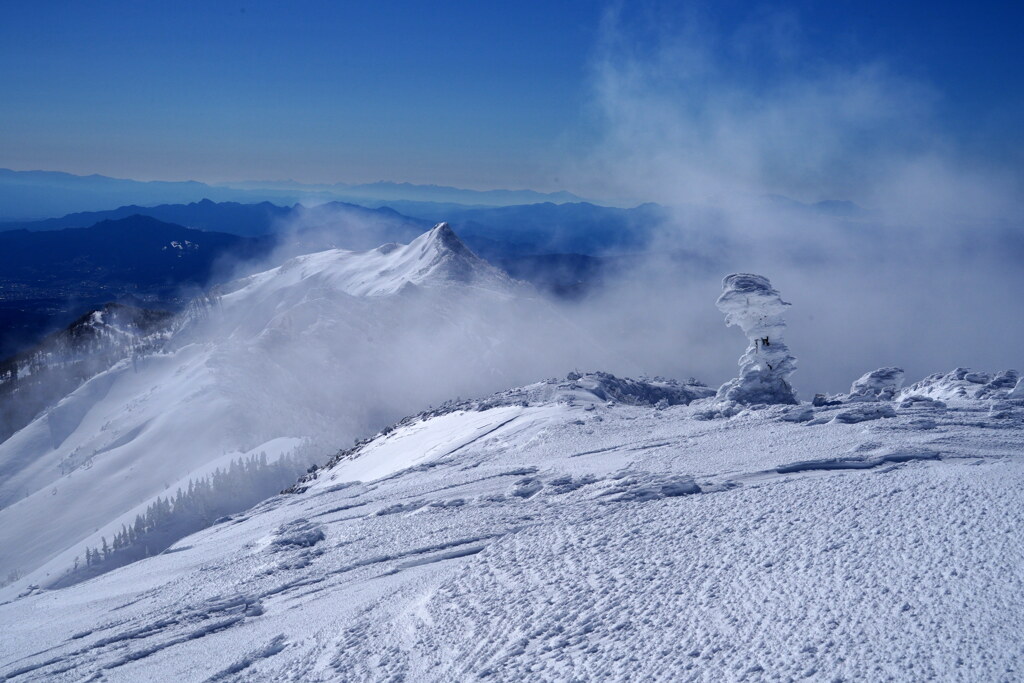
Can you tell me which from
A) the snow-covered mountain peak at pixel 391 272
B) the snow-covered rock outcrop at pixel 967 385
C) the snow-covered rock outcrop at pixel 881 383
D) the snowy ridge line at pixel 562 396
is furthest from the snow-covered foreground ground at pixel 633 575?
the snow-covered mountain peak at pixel 391 272

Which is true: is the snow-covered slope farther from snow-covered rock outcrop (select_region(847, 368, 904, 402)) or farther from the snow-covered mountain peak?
snow-covered rock outcrop (select_region(847, 368, 904, 402))

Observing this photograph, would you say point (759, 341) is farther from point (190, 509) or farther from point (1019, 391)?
point (190, 509)

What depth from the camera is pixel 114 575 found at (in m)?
19.4

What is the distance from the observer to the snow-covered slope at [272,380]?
42375 millimetres

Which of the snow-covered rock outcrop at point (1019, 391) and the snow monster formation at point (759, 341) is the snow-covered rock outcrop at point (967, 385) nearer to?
the snow-covered rock outcrop at point (1019, 391)

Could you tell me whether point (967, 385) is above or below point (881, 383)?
above

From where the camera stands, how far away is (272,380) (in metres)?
61.0

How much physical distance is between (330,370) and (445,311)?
16061mm

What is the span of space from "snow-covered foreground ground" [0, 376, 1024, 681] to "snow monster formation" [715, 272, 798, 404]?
5993 mm

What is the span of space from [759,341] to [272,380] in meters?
47.6

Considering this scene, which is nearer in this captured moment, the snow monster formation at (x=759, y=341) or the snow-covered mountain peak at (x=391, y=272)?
the snow monster formation at (x=759, y=341)

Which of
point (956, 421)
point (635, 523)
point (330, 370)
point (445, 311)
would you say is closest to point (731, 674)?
point (635, 523)

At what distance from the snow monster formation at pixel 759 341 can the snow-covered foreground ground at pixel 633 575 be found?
5.99 m

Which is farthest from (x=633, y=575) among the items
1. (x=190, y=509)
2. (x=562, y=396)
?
(x=190, y=509)
